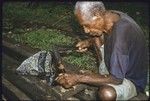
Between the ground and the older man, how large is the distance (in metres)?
1.47

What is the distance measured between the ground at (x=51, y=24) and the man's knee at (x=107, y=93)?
1.75 m

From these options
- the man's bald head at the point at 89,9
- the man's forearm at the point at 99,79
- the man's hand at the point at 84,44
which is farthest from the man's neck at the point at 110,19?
the man's hand at the point at 84,44

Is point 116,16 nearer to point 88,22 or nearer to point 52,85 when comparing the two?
point 88,22

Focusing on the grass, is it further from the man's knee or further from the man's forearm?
the man's knee

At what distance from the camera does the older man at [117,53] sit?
4.02 meters

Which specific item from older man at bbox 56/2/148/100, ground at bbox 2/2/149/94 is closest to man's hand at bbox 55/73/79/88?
older man at bbox 56/2/148/100

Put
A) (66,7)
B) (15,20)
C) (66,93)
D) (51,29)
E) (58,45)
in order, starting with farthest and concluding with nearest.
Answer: (66,7)
(15,20)
(51,29)
(58,45)
(66,93)

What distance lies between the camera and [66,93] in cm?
479

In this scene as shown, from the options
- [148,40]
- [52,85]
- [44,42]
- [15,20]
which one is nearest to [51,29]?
[44,42]

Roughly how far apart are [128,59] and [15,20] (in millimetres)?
6205

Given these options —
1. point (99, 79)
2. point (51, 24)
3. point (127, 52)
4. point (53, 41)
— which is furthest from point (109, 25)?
point (51, 24)

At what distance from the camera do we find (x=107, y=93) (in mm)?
3955

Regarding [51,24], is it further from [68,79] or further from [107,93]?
[107,93]

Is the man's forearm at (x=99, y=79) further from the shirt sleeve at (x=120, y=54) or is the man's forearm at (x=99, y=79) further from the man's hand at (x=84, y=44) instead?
the man's hand at (x=84, y=44)
